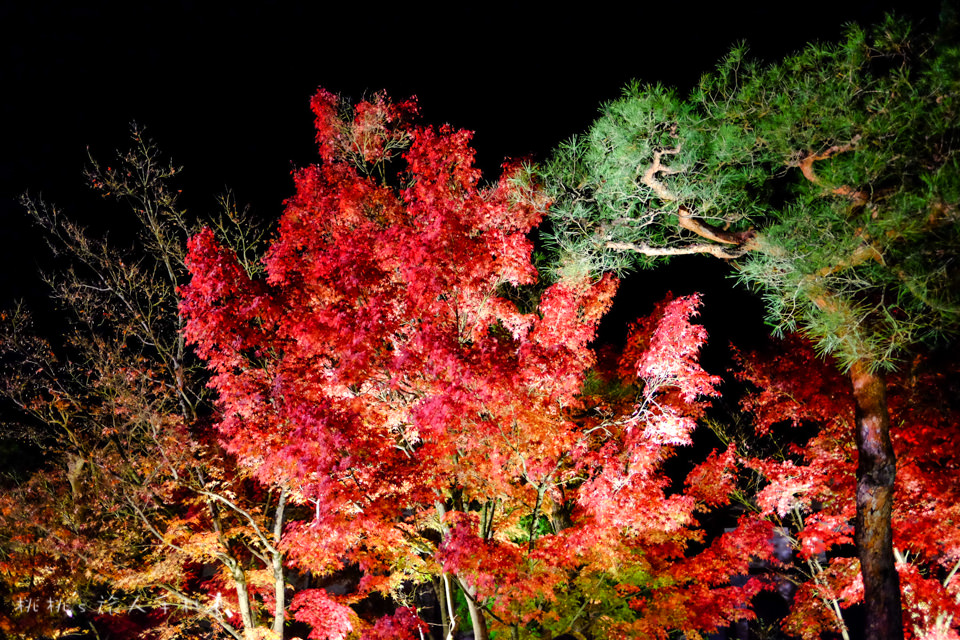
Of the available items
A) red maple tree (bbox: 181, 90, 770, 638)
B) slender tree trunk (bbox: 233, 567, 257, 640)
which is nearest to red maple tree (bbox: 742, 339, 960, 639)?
red maple tree (bbox: 181, 90, 770, 638)

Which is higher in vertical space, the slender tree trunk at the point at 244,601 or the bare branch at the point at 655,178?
the bare branch at the point at 655,178

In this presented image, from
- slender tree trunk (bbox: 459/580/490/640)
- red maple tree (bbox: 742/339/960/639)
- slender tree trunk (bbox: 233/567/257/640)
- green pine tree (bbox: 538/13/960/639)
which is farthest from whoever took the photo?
slender tree trunk (bbox: 233/567/257/640)

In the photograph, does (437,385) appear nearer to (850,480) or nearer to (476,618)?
(476,618)

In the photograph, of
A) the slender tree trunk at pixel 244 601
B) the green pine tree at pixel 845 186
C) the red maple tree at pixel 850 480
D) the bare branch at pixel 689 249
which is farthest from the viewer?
the slender tree trunk at pixel 244 601

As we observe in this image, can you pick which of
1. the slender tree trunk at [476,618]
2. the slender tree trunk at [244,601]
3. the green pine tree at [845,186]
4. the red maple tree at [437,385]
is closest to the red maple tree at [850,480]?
the red maple tree at [437,385]

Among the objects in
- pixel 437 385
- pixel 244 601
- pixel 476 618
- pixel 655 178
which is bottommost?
pixel 476 618

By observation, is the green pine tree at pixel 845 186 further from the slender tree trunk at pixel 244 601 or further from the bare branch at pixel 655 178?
the slender tree trunk at pixel 244 601

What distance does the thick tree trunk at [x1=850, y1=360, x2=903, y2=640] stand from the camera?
19.1ft

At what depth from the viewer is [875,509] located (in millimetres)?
6012

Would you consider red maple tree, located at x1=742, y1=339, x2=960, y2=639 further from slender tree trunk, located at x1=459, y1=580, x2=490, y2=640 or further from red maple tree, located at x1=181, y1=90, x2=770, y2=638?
slender tree trunk, located at x1=459, y1=580, x2=490, y2=640

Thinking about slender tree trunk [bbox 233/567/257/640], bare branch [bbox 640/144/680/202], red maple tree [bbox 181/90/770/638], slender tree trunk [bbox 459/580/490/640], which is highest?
bare branch [bbox 640/144/680/202]

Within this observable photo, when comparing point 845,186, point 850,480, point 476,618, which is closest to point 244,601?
point 476,618

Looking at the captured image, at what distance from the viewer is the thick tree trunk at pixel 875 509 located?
5.82 meters

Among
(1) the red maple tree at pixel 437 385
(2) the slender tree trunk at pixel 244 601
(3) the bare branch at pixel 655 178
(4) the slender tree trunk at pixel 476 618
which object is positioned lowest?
(4) the slender tree trunk at pixel 476 618
